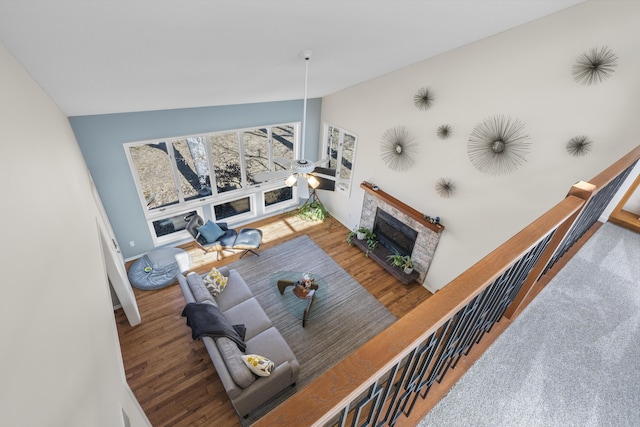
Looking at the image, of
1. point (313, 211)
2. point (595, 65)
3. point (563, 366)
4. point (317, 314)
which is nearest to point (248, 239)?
point (313, 211)

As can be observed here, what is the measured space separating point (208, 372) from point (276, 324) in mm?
1192

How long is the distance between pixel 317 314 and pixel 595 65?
479 centimetres

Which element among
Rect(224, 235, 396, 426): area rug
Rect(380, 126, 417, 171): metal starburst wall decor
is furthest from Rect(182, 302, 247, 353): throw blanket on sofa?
Rect(380, 126, 417, 171): metal starburst wall decor

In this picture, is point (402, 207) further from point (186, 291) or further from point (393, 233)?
point (186, 291)

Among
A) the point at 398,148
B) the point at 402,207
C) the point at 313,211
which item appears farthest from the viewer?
the point at 313,211

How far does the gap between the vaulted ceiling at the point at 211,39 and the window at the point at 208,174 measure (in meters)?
1.33

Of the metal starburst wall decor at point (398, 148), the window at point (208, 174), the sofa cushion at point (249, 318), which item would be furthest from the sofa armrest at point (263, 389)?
the metal starburst wall decor at point (398, 148)

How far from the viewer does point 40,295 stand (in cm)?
114

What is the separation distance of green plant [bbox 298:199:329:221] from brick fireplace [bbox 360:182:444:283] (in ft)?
5.03

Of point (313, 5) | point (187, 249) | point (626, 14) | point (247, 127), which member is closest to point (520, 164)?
point (626, 14)

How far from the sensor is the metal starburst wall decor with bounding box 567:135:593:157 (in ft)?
10.9

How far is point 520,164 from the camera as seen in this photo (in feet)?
12.6

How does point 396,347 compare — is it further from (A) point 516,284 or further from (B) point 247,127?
(B) point 247,127

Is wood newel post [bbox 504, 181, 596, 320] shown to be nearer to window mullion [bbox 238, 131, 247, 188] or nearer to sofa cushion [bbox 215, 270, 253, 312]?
sofa cushion [bbox 215, 270, 253, 312]
